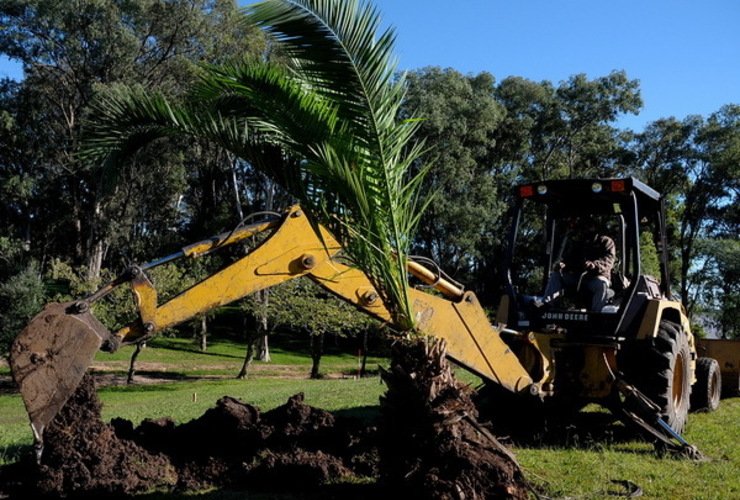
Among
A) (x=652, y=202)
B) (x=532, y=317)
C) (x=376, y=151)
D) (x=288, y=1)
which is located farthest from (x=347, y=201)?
(x=652, y=202)

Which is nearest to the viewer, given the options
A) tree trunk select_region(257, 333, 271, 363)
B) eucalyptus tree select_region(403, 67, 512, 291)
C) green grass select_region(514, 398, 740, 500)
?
green grass select_region(514, 398, 740, 500)

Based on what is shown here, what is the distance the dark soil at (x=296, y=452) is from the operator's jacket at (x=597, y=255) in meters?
3.52

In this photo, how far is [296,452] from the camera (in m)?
6.98

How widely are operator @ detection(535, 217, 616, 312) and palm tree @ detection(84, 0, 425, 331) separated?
3.51 meters

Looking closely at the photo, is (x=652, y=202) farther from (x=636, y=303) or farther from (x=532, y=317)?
(x=532, y=317)

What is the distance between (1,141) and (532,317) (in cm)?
3516

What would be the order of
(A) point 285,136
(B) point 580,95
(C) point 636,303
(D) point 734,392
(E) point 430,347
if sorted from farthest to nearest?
1. (B) point 580,95
2. (D) point 734,392
3. (C) point 636,303
4. (A) point 285,136
5. (E) point 430,347

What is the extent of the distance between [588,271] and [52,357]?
244 inches

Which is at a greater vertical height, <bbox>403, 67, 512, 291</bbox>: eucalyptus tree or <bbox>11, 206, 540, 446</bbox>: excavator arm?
<bbox>403, 67, 512, 291</bbox>: eucalyptus tree

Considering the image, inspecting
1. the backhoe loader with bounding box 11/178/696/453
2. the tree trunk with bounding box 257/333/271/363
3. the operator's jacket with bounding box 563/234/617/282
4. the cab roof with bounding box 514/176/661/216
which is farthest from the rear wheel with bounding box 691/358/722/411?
the tree trunk with bounding box 257/333/271/363

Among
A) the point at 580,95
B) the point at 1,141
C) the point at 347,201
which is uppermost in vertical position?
the point at 580,95

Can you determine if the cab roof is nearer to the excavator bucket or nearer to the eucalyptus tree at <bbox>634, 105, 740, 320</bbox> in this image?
the excavator bucket

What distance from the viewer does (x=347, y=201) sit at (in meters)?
5.86

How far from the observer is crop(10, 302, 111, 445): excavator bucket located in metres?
5.55
